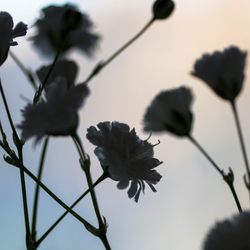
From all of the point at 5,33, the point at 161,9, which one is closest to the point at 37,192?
the point at 5,33

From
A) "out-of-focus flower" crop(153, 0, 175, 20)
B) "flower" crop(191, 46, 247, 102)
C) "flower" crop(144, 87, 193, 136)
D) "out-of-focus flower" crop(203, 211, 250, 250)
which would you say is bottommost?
"out-of-focus flower" crop(203, 211, 250, 250)

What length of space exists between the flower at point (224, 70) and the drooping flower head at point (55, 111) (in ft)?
0.68

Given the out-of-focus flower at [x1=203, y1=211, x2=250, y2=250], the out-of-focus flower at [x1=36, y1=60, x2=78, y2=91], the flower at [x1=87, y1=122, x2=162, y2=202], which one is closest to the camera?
the out-of-focus flower at [x1=203, y1=211, x2=250, y2=250]

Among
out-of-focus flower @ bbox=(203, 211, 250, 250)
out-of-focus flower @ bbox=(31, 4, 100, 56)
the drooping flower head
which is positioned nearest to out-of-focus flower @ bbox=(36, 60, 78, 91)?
out-of-focus flower @ bbox=(31, 4, 100, 56)

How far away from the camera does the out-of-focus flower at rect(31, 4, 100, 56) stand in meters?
0.70

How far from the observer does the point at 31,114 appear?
0.40m

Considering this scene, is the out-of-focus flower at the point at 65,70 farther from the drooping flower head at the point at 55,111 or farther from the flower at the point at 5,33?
the drooping flower head at the point at 55,111

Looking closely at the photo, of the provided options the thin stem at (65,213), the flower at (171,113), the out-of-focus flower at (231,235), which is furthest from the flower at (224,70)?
the out-of-focus flower at (231,235)

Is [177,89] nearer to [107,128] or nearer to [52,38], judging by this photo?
[107,128]

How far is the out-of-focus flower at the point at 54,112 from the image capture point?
0.38 metres

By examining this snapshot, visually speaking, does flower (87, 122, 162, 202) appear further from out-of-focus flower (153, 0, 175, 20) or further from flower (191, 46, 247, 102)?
out-of-focus flower (153, 0, 175, 20)

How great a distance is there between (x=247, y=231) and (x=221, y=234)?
0.01 metres

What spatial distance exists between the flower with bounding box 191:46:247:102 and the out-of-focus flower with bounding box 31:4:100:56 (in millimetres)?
155

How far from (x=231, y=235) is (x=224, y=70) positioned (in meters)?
0.29
